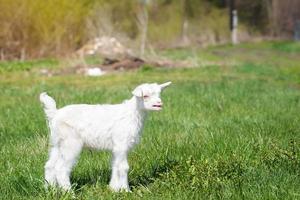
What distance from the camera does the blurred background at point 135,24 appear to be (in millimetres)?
21970

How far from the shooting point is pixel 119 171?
13.2 ft

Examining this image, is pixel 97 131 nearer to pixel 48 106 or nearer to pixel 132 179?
pixel 48 106

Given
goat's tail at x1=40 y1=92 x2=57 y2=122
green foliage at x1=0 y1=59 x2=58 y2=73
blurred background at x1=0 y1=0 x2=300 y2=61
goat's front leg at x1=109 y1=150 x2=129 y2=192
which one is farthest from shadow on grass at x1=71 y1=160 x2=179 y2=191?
blurred background at x1=0 y1=0 x2=300 y2=61

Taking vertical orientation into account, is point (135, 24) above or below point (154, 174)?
below

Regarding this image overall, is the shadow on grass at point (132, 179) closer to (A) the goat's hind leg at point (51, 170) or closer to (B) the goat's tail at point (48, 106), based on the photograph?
(A) the goat's hind leg at point (51, 170)

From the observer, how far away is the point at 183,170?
4492 mm

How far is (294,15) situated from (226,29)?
5.90m

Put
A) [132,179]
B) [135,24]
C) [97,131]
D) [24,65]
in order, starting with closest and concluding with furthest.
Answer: [97,131]
[132,179]
[24,65]
[135,24]

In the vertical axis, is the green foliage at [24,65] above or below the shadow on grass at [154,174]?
below

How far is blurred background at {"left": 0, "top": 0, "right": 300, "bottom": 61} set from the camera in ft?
72.1

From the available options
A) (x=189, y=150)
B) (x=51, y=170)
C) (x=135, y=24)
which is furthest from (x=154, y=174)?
(x=135, y=24)

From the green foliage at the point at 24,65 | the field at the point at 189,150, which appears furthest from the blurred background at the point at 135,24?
the field at the point at 189,150

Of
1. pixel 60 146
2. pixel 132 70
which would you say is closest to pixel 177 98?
pixel 60 146

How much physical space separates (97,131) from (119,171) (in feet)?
0.99
